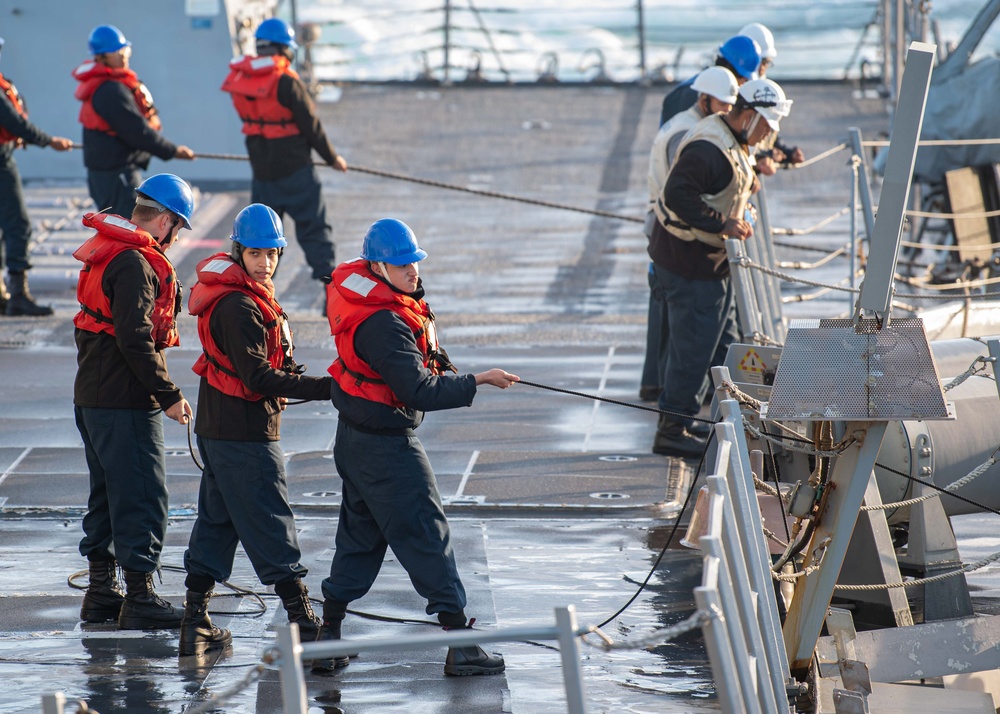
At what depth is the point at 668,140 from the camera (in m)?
8.26

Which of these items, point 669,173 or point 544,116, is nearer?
point 669,173

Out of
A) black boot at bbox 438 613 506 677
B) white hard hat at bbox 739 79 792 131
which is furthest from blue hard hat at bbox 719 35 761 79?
black boot at bbox 438 613 506 677

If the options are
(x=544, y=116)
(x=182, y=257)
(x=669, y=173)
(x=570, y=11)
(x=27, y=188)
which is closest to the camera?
(x=669, y=173)

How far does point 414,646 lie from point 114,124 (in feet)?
25.3

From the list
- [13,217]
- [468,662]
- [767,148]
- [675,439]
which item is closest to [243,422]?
[468,662]

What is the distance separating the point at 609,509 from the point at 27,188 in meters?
11.3

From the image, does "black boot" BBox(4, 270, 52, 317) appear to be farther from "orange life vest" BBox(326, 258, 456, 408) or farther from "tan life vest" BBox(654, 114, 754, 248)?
"orange life vest" BBox(326, 258, 456, 408)

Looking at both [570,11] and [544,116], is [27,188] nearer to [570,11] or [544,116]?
[544,116]

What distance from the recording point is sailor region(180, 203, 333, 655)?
523 cm

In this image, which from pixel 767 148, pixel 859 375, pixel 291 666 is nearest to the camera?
pixel 291 666

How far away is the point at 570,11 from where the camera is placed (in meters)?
46.7

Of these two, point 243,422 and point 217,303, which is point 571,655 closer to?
point 243,422

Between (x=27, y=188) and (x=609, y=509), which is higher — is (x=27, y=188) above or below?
above

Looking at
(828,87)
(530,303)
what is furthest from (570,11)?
(530,303)
